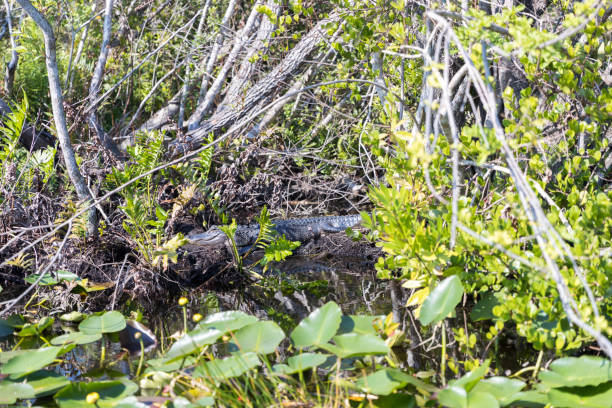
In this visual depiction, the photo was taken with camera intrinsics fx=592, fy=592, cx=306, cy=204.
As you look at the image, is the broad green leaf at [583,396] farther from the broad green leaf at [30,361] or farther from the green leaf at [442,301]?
the broad green leaf at [30,361]

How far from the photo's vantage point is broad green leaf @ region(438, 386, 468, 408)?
167cm

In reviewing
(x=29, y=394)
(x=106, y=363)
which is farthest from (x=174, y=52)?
(x=29, y=394)

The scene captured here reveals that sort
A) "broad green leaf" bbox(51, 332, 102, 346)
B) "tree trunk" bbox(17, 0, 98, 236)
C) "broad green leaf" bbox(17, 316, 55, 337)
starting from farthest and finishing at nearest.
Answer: "tree trunk" bbox(17, 0, 98, 236)
"broad green leaf" bbox(17, 316, 55, 337)
"broad green leaf" bbox(51, 332, 102, 346)

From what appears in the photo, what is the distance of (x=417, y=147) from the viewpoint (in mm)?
1799

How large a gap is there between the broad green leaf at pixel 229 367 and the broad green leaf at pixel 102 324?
600 millimetres

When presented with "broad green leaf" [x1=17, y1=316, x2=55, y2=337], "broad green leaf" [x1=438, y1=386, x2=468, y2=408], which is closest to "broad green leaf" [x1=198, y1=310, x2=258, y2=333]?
"broad green leaf" [x1=438, y1=386, x2=468, y2=408]

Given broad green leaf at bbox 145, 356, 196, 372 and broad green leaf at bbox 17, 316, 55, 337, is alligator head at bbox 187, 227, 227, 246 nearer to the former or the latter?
broad green leaf at bbox 17, 316, 55, 337

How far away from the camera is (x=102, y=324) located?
2.43 meters

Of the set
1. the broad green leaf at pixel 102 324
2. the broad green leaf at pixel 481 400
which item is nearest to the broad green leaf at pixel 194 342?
the broad green leaf at pixel 102 324

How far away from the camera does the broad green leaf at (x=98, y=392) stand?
1.86 meters

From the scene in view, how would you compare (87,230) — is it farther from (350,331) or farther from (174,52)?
(174,52)

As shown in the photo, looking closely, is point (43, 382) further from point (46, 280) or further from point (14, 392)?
point (46, 280)

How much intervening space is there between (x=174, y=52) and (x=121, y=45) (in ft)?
1.97

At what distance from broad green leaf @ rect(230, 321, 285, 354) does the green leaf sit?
511mm
